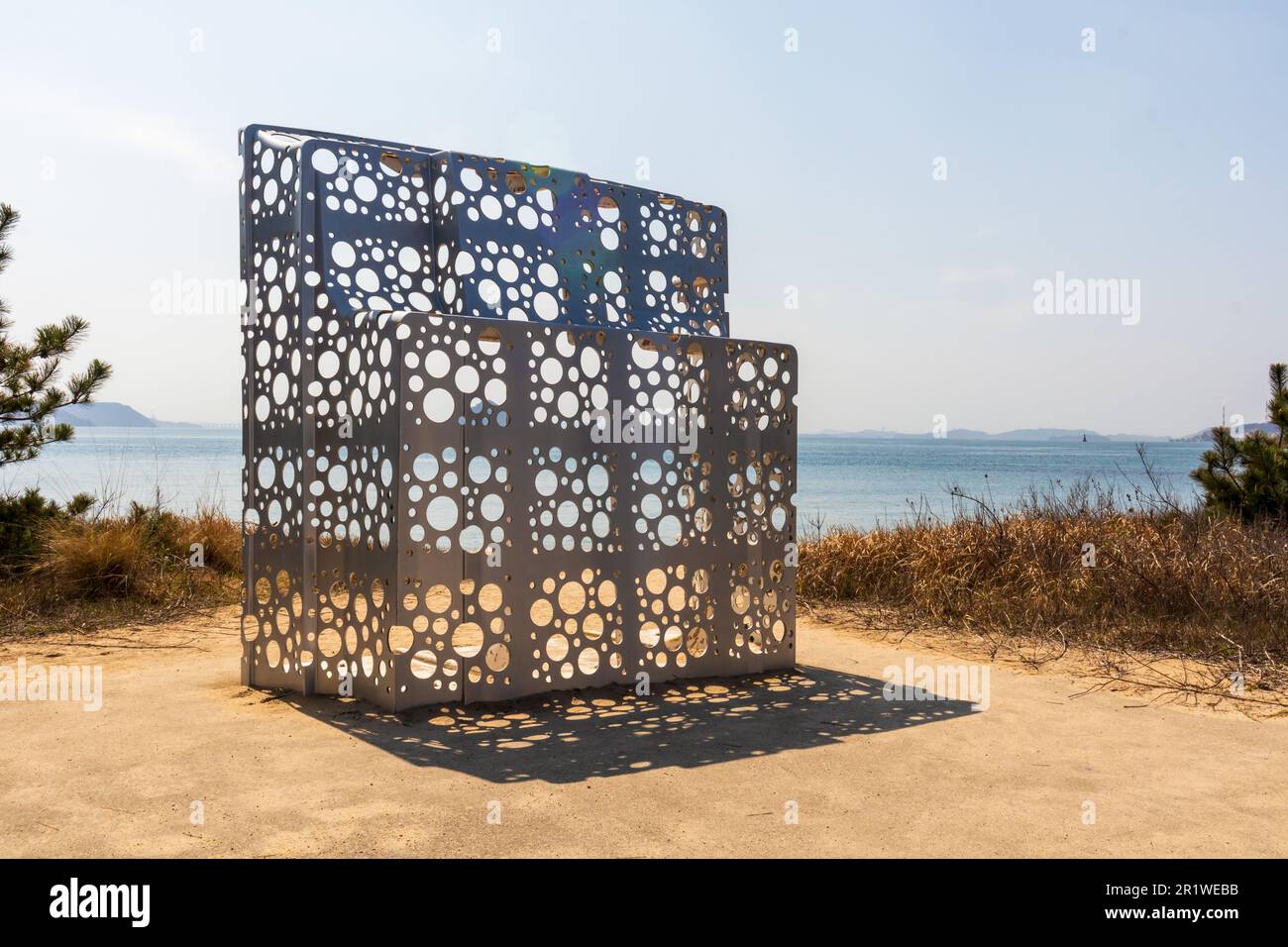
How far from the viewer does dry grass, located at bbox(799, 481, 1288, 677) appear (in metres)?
6.82

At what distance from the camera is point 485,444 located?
16.4 feet

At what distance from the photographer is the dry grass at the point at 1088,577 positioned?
22.4 feet

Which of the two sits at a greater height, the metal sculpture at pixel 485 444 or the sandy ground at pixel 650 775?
the metal sculpture at pixel 485 444

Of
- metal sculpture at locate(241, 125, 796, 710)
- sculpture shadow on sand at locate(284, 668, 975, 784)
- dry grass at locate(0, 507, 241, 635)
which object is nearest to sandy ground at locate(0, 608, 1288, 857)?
sculpture shadow on sand at locate(284, 668, 975, 784)

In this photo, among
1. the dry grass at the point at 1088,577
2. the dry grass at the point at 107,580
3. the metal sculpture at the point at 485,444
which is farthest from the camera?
the dry grass at the point at 107,580

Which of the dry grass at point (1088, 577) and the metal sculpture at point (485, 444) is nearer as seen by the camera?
the metal sculpture at point (485, 444)

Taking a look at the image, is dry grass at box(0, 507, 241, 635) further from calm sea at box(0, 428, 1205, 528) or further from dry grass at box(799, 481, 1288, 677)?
calm sea at box(0, 428, 1205, 528)

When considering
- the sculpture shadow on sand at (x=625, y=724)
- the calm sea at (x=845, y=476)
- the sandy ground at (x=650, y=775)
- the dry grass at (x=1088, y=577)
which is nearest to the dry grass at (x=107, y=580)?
the sandy ground at (x=650, y=775)

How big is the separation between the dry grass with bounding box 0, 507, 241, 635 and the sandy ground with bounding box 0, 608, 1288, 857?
233cm

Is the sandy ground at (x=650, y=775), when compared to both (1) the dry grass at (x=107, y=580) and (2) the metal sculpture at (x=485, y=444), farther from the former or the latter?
(1) the dry grass at (x=107, y=580)

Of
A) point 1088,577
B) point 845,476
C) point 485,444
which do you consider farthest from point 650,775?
point 845,476

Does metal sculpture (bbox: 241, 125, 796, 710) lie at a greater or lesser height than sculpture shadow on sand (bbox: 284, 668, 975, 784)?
greater

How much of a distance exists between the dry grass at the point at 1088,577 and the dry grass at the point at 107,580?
19.2 ft
